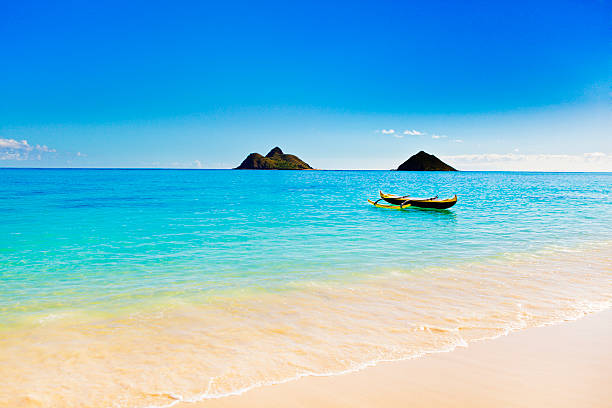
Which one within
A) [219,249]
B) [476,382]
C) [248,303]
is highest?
[476,382]

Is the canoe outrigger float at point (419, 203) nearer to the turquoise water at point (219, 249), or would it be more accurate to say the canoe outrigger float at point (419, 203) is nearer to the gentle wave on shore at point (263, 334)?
the turquoise water at point (219, 249)

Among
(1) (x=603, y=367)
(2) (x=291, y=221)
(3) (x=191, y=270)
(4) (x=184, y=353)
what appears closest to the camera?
(1) (x=603, y=367)

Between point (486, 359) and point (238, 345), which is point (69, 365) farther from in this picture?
point (486, 359)

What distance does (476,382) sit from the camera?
4.88m

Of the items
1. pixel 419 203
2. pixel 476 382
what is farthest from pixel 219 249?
pixel 419 203

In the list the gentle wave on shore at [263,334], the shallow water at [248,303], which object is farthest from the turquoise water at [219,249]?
the gentle wave on shore at [263,334]

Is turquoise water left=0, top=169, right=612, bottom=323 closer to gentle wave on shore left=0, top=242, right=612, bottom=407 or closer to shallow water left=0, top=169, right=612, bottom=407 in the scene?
shallow water left=0, top=169, right=612, bottom=407

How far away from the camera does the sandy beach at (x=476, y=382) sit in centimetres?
447

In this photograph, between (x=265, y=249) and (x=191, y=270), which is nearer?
(x=191, y=270)

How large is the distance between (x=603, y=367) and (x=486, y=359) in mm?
1648

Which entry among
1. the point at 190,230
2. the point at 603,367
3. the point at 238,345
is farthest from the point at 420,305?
the point at 190,230

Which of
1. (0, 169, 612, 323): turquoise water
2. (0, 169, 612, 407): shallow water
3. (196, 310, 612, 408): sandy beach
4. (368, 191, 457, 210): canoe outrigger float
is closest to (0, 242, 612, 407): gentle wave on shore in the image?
(0, 169, 612, 407): shallow water

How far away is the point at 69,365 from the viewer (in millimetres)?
5484

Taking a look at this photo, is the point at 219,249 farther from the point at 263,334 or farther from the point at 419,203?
the point at 419,203
